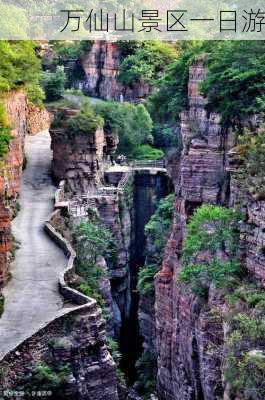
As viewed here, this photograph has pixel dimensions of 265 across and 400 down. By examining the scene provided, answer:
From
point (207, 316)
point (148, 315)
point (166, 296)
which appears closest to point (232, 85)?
point (166, 296)

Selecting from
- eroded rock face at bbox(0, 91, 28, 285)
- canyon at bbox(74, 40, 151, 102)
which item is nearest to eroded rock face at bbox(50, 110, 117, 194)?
eroded rock face at bbox(0, 91, 28, 285)

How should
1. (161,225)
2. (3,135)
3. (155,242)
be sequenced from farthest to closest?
(155,242), (161,225), (3,135)

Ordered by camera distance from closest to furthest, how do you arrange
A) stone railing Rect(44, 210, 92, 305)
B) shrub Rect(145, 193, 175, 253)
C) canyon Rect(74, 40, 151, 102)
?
stone railing Rect(44, 210, 92, 305)
shrub Rect(145, 193, 175, 253)
canyon Rect(74, 40, 151, 102)

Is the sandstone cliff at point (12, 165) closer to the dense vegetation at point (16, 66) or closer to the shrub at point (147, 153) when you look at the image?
the dense vegetation at point (16, 66)

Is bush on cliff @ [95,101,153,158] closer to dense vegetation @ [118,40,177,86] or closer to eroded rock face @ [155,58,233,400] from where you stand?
dense vegetation @ [118,40,177,86]

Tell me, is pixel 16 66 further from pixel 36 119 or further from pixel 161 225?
pixel 161 225

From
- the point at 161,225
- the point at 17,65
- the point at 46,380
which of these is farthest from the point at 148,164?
the point at 46,380

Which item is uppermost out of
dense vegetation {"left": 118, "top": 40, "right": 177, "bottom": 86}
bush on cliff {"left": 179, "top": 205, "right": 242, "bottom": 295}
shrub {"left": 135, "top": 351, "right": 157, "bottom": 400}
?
dense vegetation {"left": 118, "top": 40, "right": 177, "bottom": 86}
